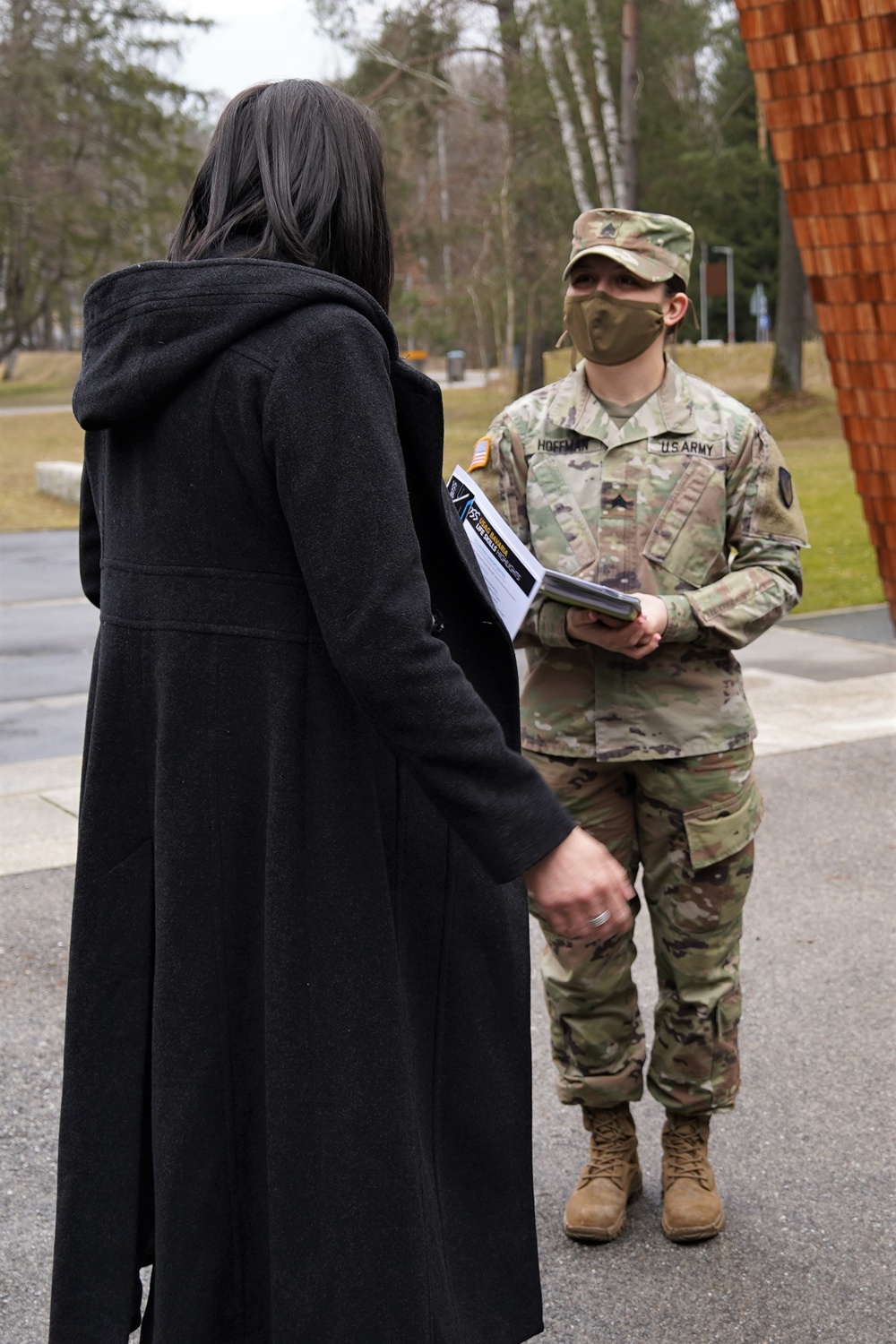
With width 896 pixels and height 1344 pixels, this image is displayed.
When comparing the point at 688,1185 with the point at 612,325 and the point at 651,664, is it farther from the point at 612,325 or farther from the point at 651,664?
the point at 612,325

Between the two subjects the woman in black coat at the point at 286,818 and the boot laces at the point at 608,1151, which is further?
the boot laces at the point at 608,1151

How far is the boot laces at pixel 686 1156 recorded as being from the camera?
10.7 ft

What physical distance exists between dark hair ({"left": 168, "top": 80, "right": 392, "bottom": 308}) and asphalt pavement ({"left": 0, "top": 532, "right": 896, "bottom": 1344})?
6.80ft

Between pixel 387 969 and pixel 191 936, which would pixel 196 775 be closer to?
pixel 191 936

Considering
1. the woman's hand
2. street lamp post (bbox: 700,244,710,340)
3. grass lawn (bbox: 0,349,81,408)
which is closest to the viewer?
the woman's hand

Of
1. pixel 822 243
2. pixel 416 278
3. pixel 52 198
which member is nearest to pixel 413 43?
pixel 416 278

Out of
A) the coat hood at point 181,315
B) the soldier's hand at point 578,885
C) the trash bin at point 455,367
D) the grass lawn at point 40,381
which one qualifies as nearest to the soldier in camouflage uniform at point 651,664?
the soldier's hand at point 578,885

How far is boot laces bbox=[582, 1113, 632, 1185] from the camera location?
3.29m

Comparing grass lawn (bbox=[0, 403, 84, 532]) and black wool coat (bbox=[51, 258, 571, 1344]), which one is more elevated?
black wool coat (bbox=[51, 258, 571, 1344])

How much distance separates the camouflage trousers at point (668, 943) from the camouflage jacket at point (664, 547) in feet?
0.24

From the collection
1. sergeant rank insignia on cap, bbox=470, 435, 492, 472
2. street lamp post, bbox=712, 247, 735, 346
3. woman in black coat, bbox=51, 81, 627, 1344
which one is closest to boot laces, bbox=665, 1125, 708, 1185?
woman in black coat, bbox=51, 81, 627, 1344

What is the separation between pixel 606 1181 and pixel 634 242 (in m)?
1.96

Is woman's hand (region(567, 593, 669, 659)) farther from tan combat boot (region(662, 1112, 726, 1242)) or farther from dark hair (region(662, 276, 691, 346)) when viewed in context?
tan combat boot (region(662, 1112, 726, 1242))

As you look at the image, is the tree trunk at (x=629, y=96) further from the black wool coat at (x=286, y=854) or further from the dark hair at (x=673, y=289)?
the black wool coat at (x=286, y=854)
